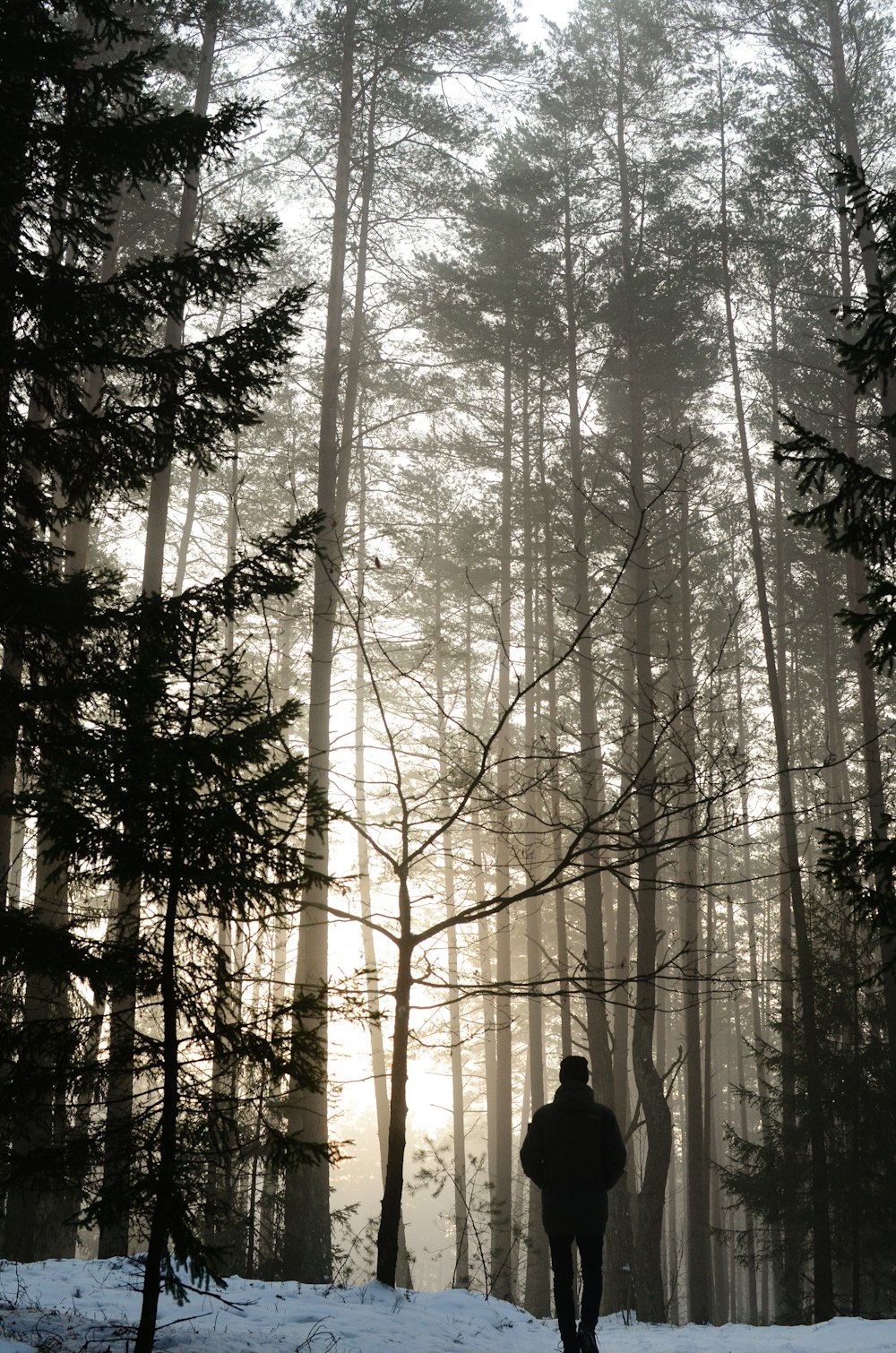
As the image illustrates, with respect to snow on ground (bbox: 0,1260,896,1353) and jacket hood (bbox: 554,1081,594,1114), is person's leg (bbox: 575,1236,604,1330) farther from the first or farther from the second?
snow on ground (bbox: 0,1260,896,1353)

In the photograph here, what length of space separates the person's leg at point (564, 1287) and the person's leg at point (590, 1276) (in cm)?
8

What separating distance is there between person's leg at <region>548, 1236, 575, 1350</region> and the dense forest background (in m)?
1.21

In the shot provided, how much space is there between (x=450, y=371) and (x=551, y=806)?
881cm

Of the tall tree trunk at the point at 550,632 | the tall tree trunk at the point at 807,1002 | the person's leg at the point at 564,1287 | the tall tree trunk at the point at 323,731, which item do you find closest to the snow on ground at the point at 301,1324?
the person's leg at the point at 564,1287

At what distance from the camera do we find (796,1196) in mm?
16312

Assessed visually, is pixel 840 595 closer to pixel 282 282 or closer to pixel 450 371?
pixel 450 371

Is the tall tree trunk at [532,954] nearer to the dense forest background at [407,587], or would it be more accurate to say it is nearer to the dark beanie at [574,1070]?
the dense forest background at [407,587]

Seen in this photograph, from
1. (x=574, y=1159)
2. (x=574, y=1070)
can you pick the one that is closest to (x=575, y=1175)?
(x=574, y=1159)

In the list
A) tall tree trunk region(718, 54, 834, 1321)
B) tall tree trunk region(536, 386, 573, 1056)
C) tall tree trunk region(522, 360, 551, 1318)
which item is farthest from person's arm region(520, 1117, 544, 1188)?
tall tree trunk region(522, 360, 551, 1318)

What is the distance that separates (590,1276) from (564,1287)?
0.18m

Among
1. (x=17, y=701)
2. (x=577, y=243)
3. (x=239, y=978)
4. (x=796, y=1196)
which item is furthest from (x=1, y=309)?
(x=796, y=1196)

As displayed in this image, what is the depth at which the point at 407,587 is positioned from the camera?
7.71m

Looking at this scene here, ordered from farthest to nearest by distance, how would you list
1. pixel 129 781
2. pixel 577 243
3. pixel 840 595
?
1. pixel 840 595
2. pixel 577 243
3. pixel 129 781

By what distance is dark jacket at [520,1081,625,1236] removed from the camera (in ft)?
19.3
